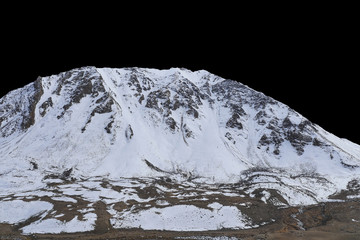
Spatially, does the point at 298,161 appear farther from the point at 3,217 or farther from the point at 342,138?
the point at 3,217

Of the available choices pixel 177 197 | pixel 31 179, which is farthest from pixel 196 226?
pixel 31 179

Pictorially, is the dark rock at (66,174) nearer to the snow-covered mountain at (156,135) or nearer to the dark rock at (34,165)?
the snow-covered mountain at (156,135)

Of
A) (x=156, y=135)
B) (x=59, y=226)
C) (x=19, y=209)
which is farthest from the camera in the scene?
(x=156, y=135)

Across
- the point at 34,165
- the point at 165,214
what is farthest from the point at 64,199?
the point at 34,165

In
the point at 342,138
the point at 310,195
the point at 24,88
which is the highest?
the point at 24,88

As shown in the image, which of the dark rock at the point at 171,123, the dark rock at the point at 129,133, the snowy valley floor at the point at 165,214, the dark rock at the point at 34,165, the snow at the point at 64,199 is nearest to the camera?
the snowy valley floor at the point at 165,214

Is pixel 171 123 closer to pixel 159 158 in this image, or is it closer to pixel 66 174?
pixel 159 158

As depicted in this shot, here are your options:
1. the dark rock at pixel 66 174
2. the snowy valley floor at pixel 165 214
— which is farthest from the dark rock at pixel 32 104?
the snowy valley floor at pixel 165 214
